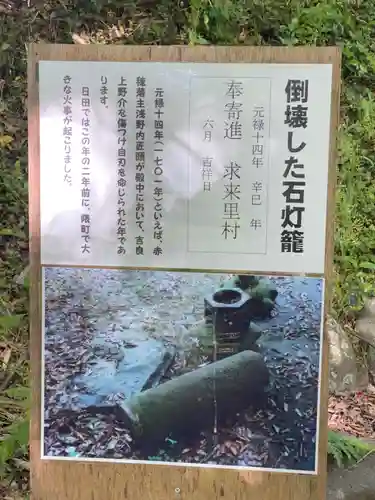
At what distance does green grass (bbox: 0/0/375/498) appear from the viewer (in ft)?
10.7

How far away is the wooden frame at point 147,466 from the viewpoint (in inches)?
85.9

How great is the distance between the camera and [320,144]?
2.18 meters

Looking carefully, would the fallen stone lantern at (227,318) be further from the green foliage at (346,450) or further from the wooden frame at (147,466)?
the green foliage at (346,450)

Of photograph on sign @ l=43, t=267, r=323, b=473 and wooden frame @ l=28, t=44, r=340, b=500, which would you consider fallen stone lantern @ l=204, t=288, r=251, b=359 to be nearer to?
photograph on sign @ l=43, t=267, r=323, b=473

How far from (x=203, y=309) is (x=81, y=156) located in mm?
743

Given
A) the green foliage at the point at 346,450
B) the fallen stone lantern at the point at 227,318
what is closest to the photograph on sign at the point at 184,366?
the fallen stone lantern at the point at 227,318

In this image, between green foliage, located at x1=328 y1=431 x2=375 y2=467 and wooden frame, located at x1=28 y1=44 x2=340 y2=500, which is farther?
green foliage, located at x1=328 y1=431 x2=375 y2=467

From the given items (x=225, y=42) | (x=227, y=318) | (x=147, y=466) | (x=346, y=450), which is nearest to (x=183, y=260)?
(x=227, y=318)

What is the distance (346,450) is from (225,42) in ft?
7.27

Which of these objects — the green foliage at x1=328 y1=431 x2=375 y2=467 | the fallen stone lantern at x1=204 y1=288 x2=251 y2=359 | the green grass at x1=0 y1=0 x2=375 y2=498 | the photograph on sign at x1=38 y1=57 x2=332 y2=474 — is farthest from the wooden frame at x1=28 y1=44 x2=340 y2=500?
the green grass at x1=0 y1=0 x2=375 y2=498

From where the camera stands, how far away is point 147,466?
2336 millimetres

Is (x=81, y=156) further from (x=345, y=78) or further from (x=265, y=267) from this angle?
(x=345, y=78)

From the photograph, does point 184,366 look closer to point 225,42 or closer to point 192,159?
point 192,159

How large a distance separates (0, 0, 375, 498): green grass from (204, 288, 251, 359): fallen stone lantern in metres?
1.13
